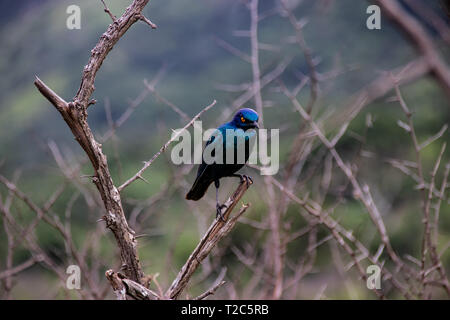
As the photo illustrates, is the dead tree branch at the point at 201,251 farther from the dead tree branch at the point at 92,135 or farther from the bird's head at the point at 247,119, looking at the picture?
the bird's head at the point at 247,119

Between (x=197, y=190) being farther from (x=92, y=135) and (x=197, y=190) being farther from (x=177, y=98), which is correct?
(x=177, y=98)

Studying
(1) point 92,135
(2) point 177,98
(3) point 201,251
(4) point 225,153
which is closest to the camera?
(1) point 92,135

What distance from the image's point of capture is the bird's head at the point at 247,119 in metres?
4.76

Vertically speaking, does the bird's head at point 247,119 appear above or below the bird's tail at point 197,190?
above

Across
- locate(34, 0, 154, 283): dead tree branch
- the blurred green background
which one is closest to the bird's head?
locate(34, 0, 154, 283): dead tree branch

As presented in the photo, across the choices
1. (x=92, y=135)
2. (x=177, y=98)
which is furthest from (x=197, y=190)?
(x=177, y=98)

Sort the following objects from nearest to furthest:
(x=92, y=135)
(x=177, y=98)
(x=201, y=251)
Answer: (x=92, y=135) → (x=201, y=251) → (x=177, y=98)

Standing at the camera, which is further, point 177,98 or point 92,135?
point 177,98

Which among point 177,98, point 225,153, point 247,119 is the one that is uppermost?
point 177,98

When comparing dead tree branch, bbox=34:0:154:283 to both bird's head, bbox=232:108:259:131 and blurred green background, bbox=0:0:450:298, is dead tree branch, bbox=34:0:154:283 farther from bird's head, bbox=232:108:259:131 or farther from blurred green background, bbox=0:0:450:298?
blurred green background, bbox=0:0:450:298

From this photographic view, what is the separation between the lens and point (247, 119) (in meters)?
4.78

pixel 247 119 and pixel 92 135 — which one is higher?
pixel 247 119

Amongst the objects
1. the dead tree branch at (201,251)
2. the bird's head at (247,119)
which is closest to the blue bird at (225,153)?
the bird's head at (247,119)
